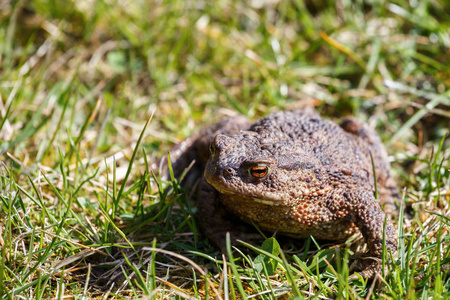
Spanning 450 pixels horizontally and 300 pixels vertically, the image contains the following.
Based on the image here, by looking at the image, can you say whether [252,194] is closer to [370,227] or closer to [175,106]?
[370,227]

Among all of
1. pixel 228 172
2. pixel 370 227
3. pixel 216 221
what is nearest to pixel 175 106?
pixel 216 221

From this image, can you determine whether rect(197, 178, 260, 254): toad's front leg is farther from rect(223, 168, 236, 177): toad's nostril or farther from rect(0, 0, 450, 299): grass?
rect(223, 168, 236, 177): toad's nostril

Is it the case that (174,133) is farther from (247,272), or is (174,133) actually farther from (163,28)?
(247,272)

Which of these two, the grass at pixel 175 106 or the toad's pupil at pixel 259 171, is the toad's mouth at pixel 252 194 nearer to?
the toad's pupil at pixel 259 171

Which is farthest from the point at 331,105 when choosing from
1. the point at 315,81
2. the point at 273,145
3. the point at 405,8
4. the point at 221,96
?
the point at 273,145

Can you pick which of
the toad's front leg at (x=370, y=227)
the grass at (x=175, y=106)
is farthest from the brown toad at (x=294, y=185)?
the grass at (x=175, y=106)

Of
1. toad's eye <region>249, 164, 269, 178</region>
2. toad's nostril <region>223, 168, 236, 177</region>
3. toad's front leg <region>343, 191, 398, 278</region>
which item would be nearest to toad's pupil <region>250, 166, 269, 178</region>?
toad's eye <region>249, 164, 269, 178</region>

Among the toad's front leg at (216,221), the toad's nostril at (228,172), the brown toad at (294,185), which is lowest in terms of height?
the toad's front leg at (216,221)
